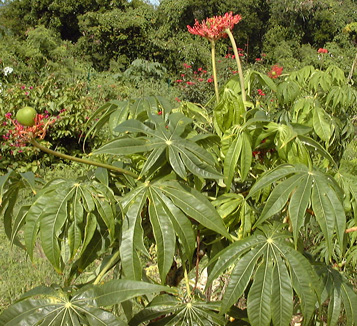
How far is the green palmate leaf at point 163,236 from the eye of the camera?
879 millimetres

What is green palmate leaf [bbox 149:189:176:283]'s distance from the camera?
0.88 m

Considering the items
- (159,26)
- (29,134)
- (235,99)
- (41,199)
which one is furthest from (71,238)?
(159,26)

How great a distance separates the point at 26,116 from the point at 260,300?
593mm

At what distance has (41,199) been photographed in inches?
34.6

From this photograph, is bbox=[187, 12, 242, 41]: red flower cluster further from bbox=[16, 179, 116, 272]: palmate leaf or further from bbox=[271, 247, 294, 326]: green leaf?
bbox=[271, 247, 294, 326]: green leaf

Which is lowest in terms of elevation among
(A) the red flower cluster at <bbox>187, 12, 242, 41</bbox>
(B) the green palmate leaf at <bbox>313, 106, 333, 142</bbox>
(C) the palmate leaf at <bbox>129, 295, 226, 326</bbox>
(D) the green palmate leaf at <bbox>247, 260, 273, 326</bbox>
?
(C) the palmate leaf at <bbox>129, 295, 226, 326</bbox>

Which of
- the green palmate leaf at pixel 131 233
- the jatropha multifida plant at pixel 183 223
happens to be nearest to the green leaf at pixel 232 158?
the jatropha multifida plant at pixel 183 223

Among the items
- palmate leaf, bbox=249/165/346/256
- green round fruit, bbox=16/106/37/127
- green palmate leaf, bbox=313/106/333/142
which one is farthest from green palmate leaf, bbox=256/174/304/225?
green round fruit, bbox=16/106/37/127

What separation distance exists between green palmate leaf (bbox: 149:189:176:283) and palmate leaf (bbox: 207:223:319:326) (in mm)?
107

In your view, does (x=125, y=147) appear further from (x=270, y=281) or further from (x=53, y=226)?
(x=270, y=281)

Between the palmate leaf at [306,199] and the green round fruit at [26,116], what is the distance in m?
0.50

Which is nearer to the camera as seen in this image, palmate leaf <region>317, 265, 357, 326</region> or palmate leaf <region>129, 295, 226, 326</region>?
palmate leaf <region>129, 295, 226, 326</region>

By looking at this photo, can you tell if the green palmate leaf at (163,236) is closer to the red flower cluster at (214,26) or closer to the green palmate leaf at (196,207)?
the green palmate leaf at (196,207)

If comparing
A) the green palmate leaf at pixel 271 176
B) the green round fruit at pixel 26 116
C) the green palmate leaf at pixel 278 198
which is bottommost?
the green palmate leaf at pixel 278 198
